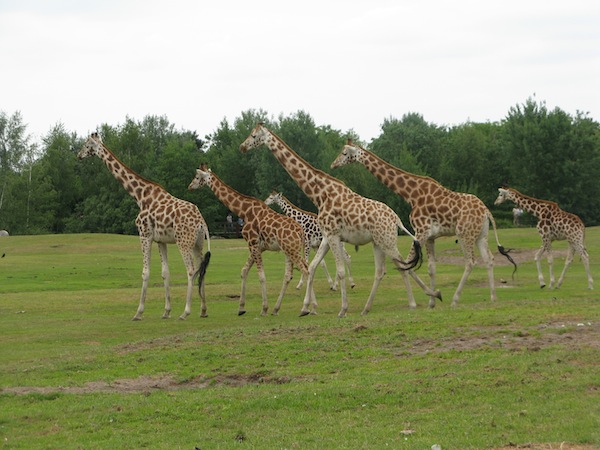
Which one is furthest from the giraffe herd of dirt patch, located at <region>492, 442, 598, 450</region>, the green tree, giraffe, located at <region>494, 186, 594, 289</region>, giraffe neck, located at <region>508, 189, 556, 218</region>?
the green tree

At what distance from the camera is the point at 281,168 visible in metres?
83.1

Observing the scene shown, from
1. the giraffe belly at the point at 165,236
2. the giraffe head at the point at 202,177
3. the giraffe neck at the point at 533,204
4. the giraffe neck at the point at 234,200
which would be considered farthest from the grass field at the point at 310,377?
the giraffe neck at the point at 533,204

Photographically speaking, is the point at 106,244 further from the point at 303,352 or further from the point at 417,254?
the point at 303,352

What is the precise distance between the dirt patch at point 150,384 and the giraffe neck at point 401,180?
952 cm

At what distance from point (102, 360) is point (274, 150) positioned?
8.78 metres

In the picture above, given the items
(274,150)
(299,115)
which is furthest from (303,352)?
(299,115)

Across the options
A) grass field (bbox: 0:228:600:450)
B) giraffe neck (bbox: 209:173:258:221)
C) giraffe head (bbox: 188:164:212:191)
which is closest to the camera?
grass field (bbox: 0:228:600:450)

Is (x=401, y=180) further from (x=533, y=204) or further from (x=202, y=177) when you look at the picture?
(x=533, y=204)

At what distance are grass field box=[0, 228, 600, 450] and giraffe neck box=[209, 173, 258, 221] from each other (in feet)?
8.55

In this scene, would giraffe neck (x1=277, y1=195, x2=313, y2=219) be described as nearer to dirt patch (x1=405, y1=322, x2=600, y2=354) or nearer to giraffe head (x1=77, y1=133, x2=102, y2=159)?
giraffe head (x1=77, y1=133, x2=102, y2=159)

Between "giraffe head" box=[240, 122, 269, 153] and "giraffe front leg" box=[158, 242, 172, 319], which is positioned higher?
"giraffe head" box=[240, 122, 269, 153]

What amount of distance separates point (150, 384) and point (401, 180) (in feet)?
34.9

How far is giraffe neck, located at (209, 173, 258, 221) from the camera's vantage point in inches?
974

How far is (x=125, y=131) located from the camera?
331 ft
